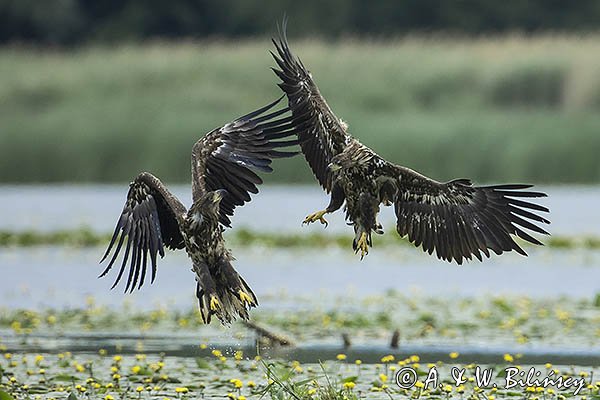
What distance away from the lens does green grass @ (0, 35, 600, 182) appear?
96.0 ft

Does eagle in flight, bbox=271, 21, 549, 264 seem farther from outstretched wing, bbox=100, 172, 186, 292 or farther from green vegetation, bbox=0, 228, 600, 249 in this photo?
green vegetation, bbox=0, 228, 600, 249

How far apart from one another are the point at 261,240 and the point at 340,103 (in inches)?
496

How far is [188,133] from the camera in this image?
30.7 meters

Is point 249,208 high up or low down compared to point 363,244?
up

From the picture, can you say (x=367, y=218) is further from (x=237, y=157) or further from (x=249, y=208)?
(x=249, y=208)

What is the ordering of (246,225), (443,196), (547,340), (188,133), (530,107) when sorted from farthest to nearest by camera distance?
1. (530,107)
2. (188,133)
3. (246,225)
4. (547,340)
5. (443,196)

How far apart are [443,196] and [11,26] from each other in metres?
37.7

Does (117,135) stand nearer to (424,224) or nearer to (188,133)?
(188,133)

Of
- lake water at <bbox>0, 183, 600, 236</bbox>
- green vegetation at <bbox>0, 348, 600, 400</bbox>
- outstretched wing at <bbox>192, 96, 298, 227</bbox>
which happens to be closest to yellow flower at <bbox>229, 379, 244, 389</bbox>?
green vegetation at <bbox>0, 348, 600, 400</bbox>

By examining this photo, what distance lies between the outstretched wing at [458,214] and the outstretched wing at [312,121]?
2.66 ft

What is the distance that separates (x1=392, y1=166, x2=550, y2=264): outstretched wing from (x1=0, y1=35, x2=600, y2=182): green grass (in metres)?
17.7

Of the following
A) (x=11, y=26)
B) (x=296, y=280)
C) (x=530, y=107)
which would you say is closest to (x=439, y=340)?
(x=296, y=280)

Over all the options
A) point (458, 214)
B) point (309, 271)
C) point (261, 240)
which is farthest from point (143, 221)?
point (261, 240)

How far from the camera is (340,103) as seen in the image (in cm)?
3256
